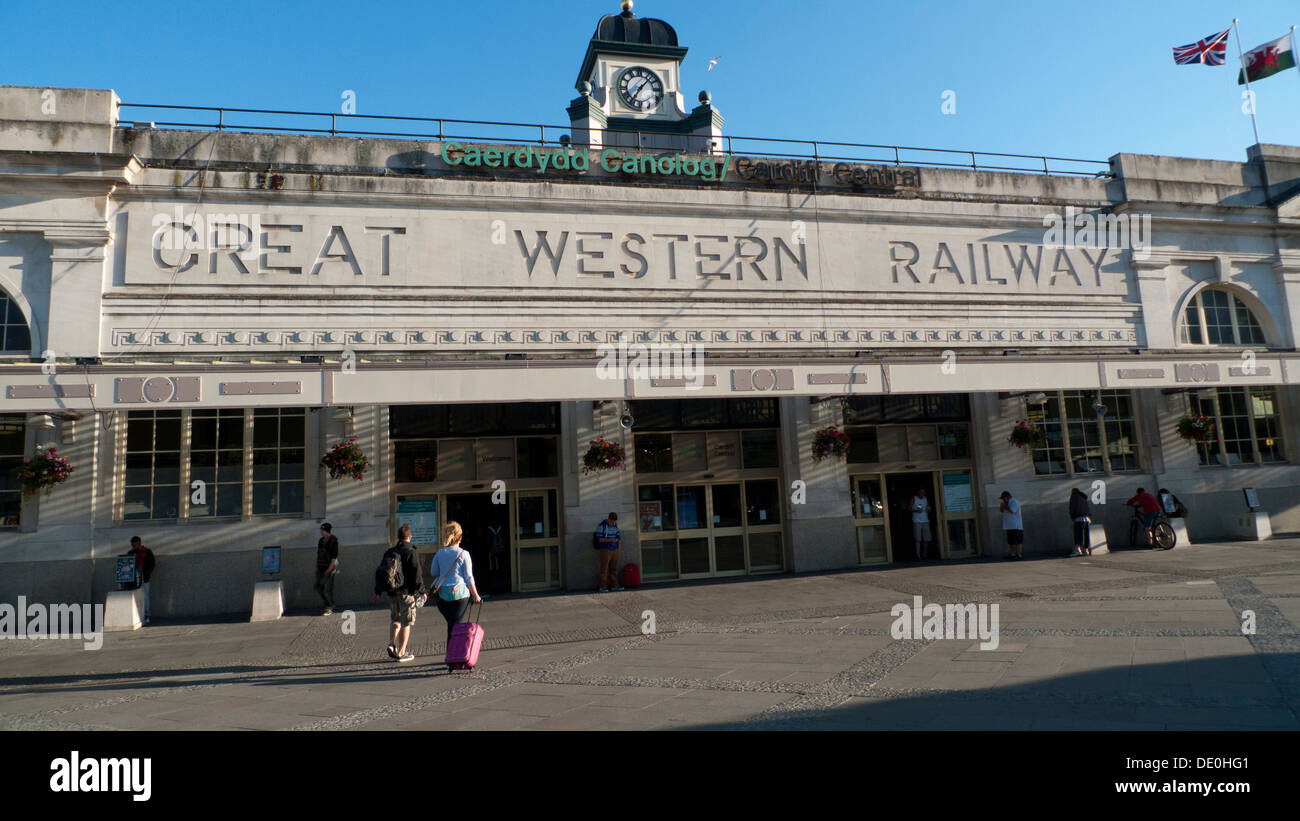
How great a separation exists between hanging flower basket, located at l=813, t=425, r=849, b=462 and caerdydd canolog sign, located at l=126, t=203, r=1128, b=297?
3300 mm

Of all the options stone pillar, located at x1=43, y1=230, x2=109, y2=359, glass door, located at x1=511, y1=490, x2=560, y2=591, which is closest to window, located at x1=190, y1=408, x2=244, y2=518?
stone pillar, located at x1=43, y1=230, x2=109, y2=359

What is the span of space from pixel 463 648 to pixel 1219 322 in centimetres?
2074

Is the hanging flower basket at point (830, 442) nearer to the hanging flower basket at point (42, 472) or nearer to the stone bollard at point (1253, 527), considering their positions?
the stone bollard at point (1253, 527)

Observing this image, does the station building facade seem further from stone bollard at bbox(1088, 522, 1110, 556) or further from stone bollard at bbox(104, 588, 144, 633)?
stone bollard at bbox(104, 588, 144, 633)

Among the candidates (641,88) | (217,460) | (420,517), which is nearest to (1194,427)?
(420,517)

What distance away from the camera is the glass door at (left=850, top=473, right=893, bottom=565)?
56.0 feet

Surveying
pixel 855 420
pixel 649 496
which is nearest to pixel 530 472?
pixel 649 496

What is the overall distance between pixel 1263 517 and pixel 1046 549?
5.44 metres

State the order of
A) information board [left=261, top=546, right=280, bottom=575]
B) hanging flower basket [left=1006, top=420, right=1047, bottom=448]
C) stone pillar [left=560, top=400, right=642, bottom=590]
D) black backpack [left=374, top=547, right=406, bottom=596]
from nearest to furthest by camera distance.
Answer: black backpack [left=374, top=547, right=406, bottom=596]
information board [left=261, top=546, right=280, bottom=575]
stone pillar [left=560, top=400, right=642, bottom=590]
hanging flower basket [left=1006, top=420, right=1047, bottom=448]

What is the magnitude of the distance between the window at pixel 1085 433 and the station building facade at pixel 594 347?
0.07m

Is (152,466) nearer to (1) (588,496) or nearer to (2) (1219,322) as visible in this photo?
(1) (588,496)

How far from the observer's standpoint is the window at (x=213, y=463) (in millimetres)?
13594

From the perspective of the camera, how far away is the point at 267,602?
41.8 ft

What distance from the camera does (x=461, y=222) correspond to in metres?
15.3
